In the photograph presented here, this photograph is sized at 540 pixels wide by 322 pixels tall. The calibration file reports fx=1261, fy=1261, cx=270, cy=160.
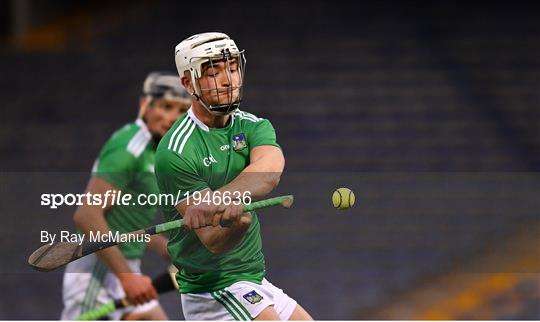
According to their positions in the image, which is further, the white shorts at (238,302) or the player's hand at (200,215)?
the white shorts at (238,302)

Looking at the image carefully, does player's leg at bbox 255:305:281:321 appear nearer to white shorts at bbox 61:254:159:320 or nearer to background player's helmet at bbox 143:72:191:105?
white shorts at bbox 61:254:159:320

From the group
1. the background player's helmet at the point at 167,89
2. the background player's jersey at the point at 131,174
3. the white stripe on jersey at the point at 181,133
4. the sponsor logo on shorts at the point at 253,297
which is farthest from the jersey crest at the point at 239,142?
the background player's helmet at the point at 167,89

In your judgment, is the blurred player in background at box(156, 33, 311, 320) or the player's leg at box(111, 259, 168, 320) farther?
the player's leg at box(111, 259, 168, 320)

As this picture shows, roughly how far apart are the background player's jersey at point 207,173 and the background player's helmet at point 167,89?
1355 millimetres

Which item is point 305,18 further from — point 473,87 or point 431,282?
point 431,282

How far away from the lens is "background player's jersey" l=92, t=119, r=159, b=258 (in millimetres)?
4059

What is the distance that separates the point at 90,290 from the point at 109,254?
841 mm

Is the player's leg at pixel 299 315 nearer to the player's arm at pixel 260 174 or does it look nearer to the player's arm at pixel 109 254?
the player's arm at pixel 260 174

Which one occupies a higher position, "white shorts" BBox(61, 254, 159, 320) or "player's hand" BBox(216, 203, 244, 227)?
"white shorts" BBox(61, 254, 159, 320)

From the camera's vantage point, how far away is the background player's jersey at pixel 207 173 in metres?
3.84

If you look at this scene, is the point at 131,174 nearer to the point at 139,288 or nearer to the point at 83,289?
the point at 139,288

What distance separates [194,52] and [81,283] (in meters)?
1.78

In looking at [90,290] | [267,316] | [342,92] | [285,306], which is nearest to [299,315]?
[285,306]

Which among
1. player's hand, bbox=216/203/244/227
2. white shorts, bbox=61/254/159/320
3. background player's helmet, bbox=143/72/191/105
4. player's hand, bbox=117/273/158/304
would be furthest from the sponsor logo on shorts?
background player's helmet, bbox=143/72/191/105
